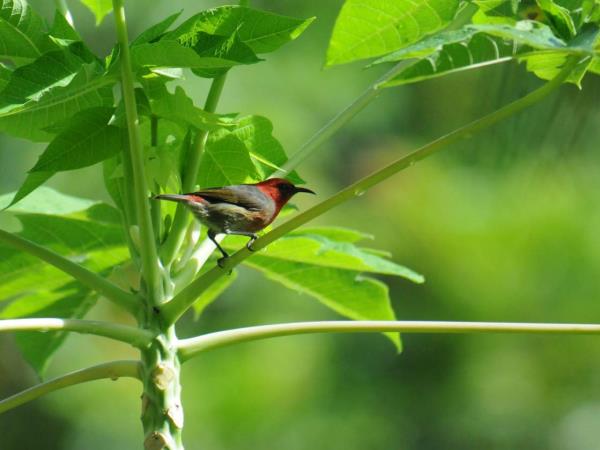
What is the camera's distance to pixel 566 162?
3.51m

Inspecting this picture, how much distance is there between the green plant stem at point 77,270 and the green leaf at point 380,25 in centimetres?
74

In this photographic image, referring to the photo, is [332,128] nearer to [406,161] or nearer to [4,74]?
[406,161]

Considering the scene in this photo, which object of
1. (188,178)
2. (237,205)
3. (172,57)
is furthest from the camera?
(237,205)

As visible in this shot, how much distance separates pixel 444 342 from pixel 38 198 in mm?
6615

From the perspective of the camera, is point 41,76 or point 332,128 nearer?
point 41,76

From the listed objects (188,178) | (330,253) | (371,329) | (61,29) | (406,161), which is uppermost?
(61,29)

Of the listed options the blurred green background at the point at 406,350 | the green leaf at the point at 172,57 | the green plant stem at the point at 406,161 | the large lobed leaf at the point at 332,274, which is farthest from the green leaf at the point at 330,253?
the blurred green background at the point at 406,350

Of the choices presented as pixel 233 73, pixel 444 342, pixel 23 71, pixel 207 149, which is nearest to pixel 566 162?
pixel 207 149

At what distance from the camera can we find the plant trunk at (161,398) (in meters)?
2.05

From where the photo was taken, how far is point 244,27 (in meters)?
2.14

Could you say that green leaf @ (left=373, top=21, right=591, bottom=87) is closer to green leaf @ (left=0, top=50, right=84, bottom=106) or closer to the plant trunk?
green leaf @ (left=0, top=50, right=84, bottom=106)

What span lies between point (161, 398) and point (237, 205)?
107 cm

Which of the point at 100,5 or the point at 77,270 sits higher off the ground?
the point at 100,5

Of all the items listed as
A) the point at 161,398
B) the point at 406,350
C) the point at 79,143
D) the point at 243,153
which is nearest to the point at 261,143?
the point at 243,153
